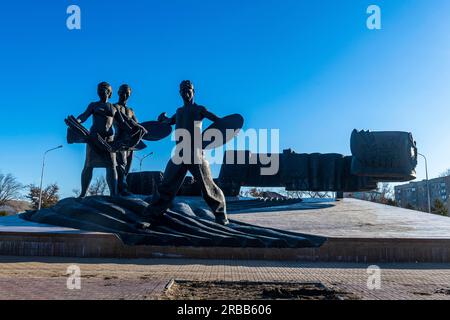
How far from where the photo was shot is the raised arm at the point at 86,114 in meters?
9.72

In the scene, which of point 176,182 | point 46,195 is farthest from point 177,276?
point 46,195

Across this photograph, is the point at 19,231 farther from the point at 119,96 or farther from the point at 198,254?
the point at 119,96

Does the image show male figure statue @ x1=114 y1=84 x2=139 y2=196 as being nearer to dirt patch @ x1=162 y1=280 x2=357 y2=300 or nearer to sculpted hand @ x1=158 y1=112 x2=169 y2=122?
sculpted hand @ x1=158 y1=112 x2=169 y2=122

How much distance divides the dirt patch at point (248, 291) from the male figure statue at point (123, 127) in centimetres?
618

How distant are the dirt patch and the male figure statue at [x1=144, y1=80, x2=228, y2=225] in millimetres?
3533

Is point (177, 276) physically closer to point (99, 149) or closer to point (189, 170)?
point (189, 170)

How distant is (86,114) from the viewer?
32.2 feet

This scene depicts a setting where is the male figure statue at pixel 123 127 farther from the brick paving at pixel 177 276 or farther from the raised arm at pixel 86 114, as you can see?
the brick paving at pixel 177 276

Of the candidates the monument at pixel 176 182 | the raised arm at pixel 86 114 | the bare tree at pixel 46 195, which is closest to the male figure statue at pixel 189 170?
the monument at pixel 176 182

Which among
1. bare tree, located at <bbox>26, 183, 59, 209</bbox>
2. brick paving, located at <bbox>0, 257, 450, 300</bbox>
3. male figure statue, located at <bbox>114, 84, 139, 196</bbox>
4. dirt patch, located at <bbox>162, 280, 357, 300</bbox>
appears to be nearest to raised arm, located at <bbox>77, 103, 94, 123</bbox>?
male figure statue, located at <bbox>114, 84, 139, 196</bbox>

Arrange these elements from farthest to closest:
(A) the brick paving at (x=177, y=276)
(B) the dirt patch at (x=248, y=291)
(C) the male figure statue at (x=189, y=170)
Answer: (C) the male figure statue at (x=189, y=170) < (A) the brick paving at (x=177, y=276) < (B) the dirt patch at (x=248, y=291)

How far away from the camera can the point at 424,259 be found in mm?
8008

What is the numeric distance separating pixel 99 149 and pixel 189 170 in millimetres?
2812
